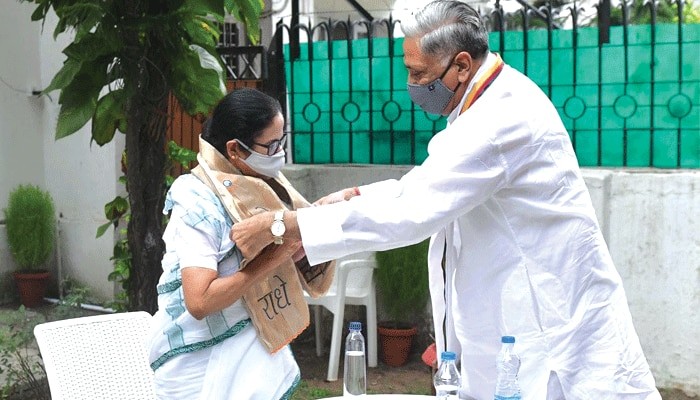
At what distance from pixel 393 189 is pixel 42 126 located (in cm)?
660

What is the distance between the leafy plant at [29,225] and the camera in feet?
26.1

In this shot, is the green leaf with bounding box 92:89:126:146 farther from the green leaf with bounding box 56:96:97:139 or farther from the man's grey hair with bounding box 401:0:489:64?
the man's grey hair with bounding box 401:0:489:64

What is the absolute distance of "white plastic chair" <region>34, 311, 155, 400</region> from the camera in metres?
3.10

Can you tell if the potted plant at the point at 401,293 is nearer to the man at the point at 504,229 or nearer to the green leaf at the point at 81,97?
the green leaf at the point at 81,97

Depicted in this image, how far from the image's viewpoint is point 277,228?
7.60 ft

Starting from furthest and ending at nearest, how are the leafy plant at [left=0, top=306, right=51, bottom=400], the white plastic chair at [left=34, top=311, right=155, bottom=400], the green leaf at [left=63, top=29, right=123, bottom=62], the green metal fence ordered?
1. the green metal fence
2. the leafy plant at [left=0, top=306, right=51, bottom=400]
3. the green leaf at [left=63, top=29, right=123, bottom=62]
4. the white plastic chair at [left=34, top=311, right=155, bottom=400]

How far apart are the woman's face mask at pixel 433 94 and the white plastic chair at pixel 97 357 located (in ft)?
4.31

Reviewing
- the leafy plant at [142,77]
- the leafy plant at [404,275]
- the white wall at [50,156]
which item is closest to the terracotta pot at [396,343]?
the leafy plant at [404,275]

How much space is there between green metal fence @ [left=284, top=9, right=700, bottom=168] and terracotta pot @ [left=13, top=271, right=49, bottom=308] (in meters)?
2.79

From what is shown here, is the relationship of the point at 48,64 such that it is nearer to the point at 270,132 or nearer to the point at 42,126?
the point at 42,126

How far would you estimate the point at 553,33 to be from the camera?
19.7 ft

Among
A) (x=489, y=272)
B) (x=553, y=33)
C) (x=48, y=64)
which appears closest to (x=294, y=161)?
(x=553, y=33)

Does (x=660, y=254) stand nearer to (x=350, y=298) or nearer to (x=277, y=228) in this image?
(x=350, y=298)

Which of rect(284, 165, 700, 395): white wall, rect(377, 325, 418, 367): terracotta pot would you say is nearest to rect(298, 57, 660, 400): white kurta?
rect(284, 165, 700, 395): white wall
